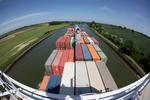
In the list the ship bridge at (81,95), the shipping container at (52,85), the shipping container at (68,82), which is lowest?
the shipping container at (52,85)

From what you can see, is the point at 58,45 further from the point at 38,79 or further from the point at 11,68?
the point at 11,68

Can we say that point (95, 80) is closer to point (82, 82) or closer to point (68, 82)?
point (82, 82)

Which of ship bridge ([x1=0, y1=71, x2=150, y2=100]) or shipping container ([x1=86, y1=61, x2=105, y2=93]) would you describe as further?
shipping container ([x1=86, y1=61, x2=105, y2=93])

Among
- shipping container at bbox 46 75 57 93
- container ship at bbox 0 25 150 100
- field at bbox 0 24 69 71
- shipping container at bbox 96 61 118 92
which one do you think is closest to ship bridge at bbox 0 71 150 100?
container ship at bbox 0 25 150 100

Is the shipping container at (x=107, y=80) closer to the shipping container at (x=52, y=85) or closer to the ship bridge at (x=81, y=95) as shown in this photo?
the ship bridge at (x=81, y=95)

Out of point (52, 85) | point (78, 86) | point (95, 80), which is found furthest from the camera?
point (52, 85)

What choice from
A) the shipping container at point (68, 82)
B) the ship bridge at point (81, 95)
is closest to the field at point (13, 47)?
the ship bridge at point (81, 95)

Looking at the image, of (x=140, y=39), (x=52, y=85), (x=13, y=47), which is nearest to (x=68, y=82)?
(x=52, y=85)

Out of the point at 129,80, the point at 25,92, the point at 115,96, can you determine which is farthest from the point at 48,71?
the point at 129,80

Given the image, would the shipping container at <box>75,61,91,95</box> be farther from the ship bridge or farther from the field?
the field

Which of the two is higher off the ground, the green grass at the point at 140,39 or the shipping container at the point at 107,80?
the green grass at the point at 140,39

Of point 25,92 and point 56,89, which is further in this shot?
point 56,89
